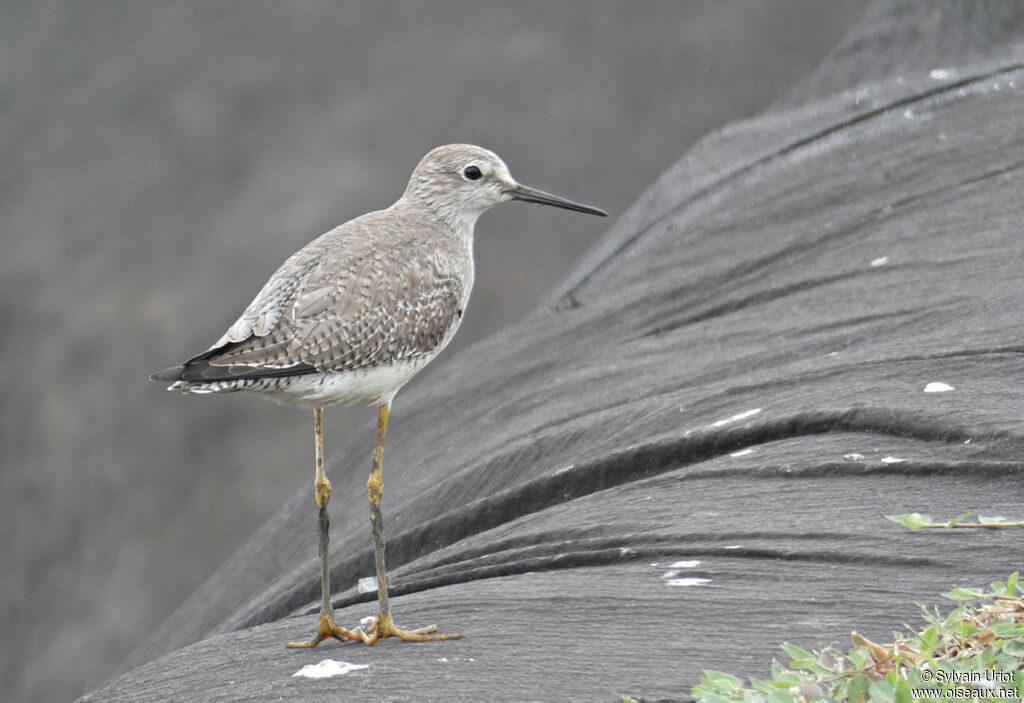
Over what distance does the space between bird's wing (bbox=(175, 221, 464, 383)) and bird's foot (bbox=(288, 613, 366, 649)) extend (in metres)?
0.35

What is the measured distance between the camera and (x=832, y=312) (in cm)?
219

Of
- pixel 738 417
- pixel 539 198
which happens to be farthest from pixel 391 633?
pixel 539 198

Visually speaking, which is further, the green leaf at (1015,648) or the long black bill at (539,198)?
the long black bill at (539,198)

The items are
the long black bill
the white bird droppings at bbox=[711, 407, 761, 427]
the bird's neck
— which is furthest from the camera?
the long black bill

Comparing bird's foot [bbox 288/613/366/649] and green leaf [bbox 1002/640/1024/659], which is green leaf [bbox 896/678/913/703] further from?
bird's foot [bbox 288/613/366/649]

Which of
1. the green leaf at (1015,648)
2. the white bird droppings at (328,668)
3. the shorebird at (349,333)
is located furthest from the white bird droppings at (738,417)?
the green leaf at (1015,648)

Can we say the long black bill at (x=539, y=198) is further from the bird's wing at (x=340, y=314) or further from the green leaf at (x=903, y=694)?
the green leaf at (x=903, y=694)

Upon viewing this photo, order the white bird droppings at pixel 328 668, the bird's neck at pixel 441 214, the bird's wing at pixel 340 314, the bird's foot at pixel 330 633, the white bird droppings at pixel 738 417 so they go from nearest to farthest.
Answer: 1. the white bird droppings at pixel 328 668
2. the bird's foot at pixel 330 633
3. the bird's wing at pixel 340 314
4. the white bird droppings at pixel 738 417
5. the bird's neck at pixel 441 214

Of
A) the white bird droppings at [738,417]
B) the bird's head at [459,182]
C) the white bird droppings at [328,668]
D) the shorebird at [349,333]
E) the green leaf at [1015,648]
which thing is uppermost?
the bird's head at [459,182]

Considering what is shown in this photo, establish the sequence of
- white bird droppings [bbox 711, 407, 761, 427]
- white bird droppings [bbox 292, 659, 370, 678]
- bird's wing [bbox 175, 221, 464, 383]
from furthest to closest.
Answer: white bird droppings [bbox 711, 407, 761, 427]
bird's wing [bbox 175, 221, 464, 383]
white bird droppings [bbox 292, 659, 370, 678]

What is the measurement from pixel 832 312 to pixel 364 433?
148 cm

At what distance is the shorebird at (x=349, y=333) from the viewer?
1642mm

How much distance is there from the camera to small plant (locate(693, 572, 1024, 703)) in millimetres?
→ 965

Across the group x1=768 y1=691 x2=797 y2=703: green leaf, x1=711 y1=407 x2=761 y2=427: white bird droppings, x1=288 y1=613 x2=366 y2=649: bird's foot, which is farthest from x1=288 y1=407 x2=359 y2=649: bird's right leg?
x1=768 y1=691 x2=797 y2=703: green leaf
